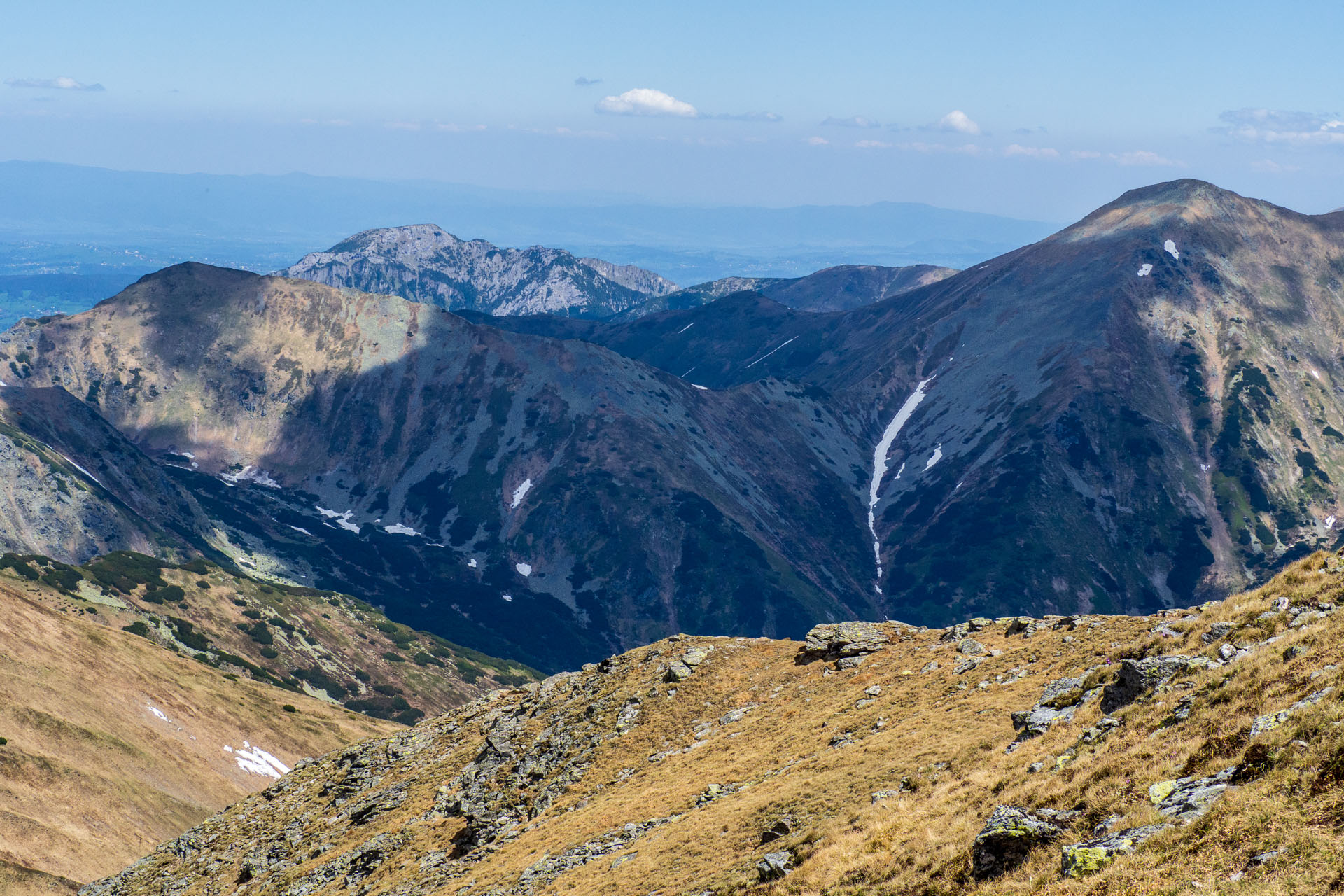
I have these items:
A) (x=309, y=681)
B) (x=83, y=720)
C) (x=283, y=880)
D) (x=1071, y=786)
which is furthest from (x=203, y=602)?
(x=1071, y=786)

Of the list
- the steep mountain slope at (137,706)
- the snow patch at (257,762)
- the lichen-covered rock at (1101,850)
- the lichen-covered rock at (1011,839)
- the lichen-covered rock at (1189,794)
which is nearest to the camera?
the lichen-covered rock at (1101,850)

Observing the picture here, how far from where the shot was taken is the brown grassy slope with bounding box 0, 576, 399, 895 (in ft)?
267

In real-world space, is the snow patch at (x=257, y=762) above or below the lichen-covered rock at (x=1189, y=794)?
below

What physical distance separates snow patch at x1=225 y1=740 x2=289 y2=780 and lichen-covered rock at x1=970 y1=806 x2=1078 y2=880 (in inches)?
4229

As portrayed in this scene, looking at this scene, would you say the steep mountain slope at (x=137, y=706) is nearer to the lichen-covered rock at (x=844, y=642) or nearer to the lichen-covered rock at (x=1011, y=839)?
the lichen-covered rock at (x=844, y=642)

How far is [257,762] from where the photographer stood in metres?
115

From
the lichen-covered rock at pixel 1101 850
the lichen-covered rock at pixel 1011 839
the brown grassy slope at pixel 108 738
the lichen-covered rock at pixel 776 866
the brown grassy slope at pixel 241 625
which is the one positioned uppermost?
the lichen-covered rock at pixel 1101 850

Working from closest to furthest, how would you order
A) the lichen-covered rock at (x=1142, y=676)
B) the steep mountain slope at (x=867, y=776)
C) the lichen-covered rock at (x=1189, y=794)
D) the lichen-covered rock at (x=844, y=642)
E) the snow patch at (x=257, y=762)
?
1. the lichen-covered rock at (x=1189, y=794)
2. the steep mountain slope at (x=867, y=776)
3. the lichen-covered rock at (x=1142, y=676)
4. the lichen-covered rock at (x=844, y=642)
5. the snow patch at (x=257, y=762)

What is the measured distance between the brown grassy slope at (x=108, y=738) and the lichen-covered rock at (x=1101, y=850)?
78.8 metres

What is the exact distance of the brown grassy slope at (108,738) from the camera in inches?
3209

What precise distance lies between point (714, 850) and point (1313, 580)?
82.7 ft

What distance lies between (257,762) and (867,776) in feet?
334

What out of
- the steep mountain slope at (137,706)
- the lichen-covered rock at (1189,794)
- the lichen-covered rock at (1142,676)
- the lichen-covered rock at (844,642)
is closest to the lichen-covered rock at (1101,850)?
the lichen-covered rock at (1189,794)

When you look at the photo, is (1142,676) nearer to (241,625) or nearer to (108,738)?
(108,738)
